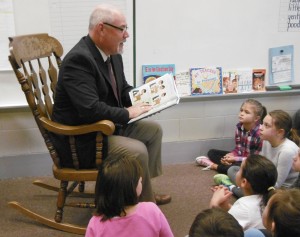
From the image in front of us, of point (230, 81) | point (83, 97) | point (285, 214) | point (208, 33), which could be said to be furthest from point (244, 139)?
point (285, 214)

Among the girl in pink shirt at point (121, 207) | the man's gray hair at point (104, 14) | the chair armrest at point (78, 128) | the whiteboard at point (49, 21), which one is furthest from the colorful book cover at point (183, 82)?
the girl in pink shirt at point (121, 207)

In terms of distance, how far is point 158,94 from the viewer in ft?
6.59

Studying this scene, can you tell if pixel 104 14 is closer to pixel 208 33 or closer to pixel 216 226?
pixel 208 33

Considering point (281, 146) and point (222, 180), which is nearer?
point (281, 146)

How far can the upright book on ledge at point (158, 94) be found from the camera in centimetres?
192

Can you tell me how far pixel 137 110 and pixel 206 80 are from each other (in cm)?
97

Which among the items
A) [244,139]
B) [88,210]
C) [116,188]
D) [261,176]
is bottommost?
[88,210]

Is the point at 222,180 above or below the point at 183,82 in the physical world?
below

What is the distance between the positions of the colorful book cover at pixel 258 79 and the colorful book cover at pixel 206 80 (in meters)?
0.28

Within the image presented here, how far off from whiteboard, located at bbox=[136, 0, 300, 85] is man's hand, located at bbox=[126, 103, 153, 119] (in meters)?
0.69

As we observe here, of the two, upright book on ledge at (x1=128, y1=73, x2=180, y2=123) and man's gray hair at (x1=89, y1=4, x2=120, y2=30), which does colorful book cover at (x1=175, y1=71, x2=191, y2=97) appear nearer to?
upright book on ledge at (x1=128, y1=73, x2=180, y2=123)

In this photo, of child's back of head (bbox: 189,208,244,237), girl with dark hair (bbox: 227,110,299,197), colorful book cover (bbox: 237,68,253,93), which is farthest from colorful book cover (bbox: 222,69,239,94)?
child's back of head (bbox: 189,208,244,237)

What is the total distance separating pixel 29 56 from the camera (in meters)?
1.90

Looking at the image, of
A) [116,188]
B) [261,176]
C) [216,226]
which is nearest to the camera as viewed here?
[216,226]
